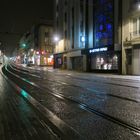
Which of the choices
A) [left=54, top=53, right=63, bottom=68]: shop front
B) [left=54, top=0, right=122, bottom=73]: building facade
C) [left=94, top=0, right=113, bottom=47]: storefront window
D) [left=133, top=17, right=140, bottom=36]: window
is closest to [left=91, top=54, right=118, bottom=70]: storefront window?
[left=54, top=0, right=122, bottom=73]: building facade

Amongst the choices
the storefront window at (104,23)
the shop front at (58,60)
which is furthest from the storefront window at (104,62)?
the shop front at (58,60)

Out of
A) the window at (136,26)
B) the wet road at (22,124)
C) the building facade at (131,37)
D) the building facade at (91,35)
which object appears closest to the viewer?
the wet road at (22,124)

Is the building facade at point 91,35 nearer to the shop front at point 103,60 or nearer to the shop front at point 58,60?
the shop front at point 103,60

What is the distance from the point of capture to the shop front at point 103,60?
30859 millimetres

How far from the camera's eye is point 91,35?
36.4 metres

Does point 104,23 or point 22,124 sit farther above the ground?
point 104,23

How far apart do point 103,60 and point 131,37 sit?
283 inches

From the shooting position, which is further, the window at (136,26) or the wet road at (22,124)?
the window at (136,26)

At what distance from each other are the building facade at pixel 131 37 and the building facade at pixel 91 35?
3.19 feet

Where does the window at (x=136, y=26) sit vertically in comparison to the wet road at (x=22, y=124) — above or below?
above

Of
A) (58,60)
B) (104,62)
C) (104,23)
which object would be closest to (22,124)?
(104,62)

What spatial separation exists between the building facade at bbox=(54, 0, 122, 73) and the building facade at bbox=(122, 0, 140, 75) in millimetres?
973

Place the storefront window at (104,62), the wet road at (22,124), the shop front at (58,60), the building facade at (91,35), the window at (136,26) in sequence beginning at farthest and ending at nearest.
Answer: the shop front at (58,60) < the storefront window at (104,62) < the building facade at (91,35) < the window at (136,26) < the wet road at (22,124)

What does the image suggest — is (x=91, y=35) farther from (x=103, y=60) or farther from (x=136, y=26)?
(x=136, y=26)
